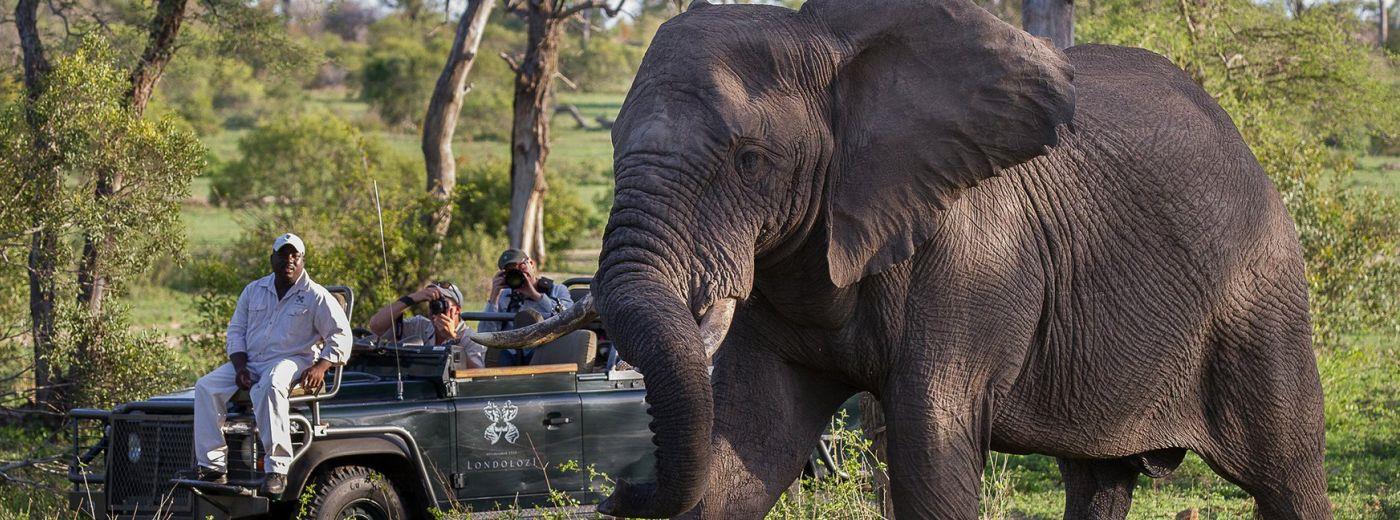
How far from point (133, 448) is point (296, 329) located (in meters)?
1.12

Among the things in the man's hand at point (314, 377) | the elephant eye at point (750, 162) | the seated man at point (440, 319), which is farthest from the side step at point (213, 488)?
the elephant eye at point (750, 162)

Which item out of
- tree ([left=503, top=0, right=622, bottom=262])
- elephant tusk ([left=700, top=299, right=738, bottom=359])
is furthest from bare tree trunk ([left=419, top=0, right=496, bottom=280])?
elephant tusk ([left=700, top=299, right=738, bottom=359])

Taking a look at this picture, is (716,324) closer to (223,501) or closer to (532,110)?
(223,501)

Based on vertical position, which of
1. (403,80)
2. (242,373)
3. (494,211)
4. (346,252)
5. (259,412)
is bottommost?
(403,80)

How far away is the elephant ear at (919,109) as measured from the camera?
4406 millimetres

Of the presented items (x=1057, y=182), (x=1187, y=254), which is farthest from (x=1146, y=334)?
(x=1057, y=182)

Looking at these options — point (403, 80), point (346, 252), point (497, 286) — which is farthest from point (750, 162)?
point (403, 80)

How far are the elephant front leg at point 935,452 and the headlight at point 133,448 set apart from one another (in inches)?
221

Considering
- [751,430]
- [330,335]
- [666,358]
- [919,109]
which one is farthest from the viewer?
[330,335]

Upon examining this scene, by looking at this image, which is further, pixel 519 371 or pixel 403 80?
pixel 403 80

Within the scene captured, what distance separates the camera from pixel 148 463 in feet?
29.4

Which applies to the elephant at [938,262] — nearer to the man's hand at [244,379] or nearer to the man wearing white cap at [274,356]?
the man wearing white cap at [274,356]

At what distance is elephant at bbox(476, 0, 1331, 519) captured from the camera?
4.06 m

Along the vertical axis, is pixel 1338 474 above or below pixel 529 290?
below
